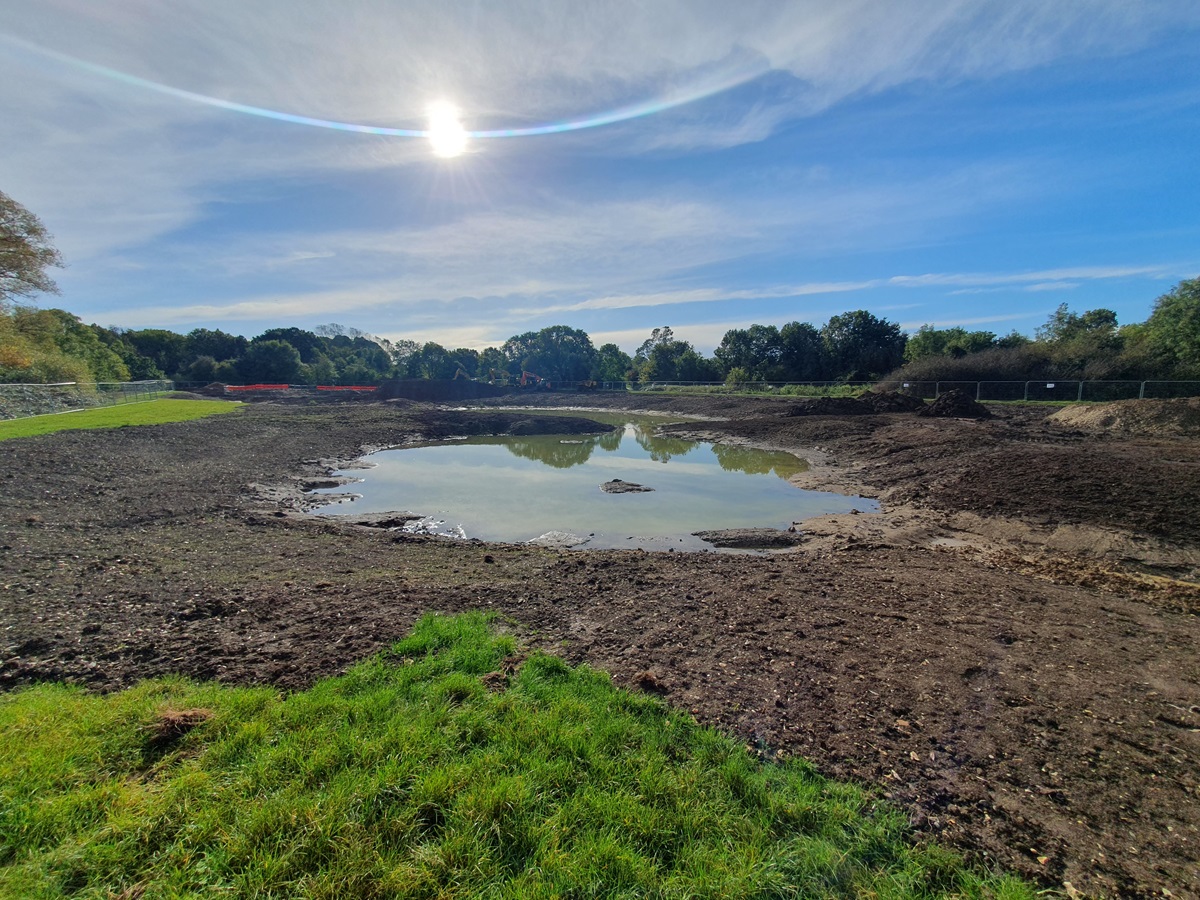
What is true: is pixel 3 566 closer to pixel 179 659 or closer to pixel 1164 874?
pixel 179 659

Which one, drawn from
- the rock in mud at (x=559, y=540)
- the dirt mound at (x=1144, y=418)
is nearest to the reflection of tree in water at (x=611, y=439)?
the rock in mud at (x=559, y=540)

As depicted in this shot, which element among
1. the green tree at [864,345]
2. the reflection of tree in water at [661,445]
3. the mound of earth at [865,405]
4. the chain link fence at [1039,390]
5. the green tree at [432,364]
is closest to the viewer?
the reflection of tree in water at [661,445]

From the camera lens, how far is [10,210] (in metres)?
23.8

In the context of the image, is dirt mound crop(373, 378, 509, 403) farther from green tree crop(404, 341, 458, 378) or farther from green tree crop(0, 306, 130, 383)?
green tree crop(0, 306, 130, 383)

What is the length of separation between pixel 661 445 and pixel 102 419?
87.9 feet

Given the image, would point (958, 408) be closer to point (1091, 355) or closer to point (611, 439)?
point (1091, 355)

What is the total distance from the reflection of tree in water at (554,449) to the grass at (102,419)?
1642 centimetres

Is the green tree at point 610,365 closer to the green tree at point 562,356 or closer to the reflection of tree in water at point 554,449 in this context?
the green tree at point 562,356

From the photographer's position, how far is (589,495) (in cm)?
1484

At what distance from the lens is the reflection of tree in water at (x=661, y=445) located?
23828mm

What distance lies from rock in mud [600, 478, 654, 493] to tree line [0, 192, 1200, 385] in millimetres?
30068

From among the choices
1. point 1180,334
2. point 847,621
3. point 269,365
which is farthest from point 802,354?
point 269,365

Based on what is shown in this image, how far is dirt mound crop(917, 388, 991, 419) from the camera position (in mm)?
24984

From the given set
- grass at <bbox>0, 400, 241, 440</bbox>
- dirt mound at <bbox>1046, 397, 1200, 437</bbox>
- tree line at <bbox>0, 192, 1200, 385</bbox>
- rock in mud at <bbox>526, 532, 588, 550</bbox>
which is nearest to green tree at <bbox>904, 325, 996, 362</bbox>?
tree line at <bbox>0, 192, 1200, 385</bbox>
